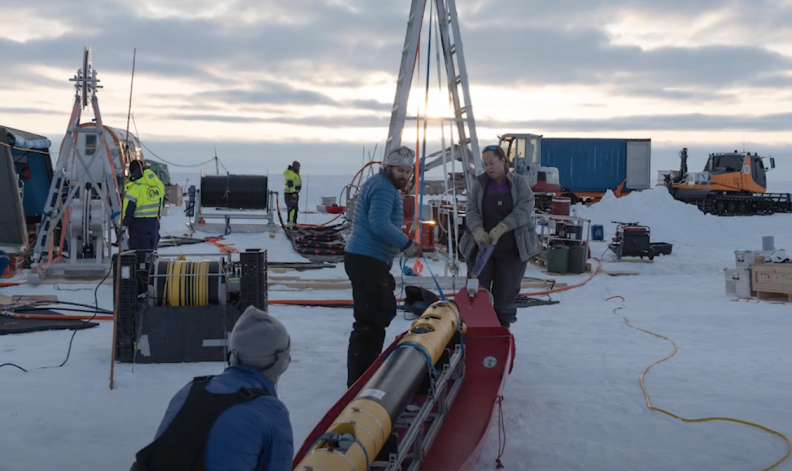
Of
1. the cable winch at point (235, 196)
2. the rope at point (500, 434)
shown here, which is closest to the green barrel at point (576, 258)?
the cable winch at point (235, 196)

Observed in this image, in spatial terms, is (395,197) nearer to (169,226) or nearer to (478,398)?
(478,398)

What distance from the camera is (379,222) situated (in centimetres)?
477

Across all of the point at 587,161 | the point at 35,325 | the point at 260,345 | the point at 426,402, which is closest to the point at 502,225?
the point at 426,402

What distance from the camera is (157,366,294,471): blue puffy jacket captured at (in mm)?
2180

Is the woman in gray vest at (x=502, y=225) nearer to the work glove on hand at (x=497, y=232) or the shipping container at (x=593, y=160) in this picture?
the work glove on hand at (x=497, y=232)

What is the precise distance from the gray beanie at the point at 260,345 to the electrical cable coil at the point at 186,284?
3.47 meters

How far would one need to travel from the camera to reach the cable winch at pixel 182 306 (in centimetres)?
578

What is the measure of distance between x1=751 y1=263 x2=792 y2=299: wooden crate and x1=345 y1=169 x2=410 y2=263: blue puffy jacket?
18.8 feet

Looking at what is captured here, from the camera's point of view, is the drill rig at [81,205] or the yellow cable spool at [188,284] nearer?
the yellow cable spool at [188,284]

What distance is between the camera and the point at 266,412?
2.26 meters

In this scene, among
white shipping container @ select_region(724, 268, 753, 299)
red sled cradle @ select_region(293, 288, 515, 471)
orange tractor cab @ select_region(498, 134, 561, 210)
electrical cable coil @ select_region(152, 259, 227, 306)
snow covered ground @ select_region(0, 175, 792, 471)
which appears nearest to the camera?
red sled cradle @ select_region(293, 288, 515, 471)

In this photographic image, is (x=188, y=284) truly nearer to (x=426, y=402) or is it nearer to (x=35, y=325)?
(x=35, y=325)

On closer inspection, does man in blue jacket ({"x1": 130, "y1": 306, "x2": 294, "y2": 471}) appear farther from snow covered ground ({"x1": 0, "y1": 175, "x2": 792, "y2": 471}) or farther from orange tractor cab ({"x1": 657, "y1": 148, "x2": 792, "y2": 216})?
orange tractor cab ({"x1": 657, "y1": 148, "x2": 792, "y2": 216})

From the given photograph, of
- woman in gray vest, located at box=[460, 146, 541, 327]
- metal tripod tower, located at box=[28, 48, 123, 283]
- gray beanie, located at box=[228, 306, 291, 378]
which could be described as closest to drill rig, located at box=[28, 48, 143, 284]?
metal tripod tower, located at box=[28, 48, 123, 283]
